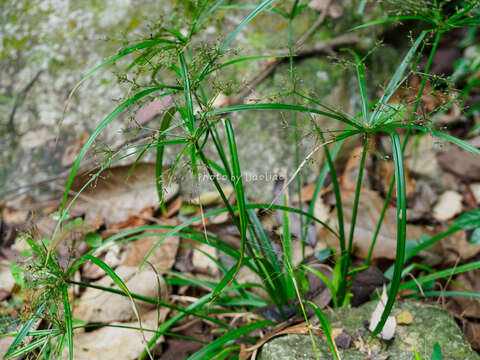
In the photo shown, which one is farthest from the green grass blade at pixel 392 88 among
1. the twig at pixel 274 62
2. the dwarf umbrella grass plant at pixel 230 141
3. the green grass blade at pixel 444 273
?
the twig at pixel 274 62

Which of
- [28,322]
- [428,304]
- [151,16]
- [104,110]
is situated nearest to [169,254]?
[28,322]

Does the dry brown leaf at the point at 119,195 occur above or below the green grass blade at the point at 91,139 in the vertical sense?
below

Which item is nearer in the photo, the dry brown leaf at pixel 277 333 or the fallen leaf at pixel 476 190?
the dry brown leaf at pixel 277 333

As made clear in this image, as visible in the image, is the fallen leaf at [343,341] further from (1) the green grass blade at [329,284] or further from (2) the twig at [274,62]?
(2) the twig at [274,62]

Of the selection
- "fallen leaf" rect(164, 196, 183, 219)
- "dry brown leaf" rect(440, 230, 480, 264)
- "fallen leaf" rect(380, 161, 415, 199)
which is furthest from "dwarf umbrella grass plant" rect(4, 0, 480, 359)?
"fallen leaf" rect(380, 161, 415, 199)

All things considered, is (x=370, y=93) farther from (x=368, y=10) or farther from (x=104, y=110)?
(x=104, y=110)

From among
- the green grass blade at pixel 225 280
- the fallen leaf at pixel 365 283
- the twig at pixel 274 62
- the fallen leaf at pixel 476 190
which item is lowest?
the fallen leaf at pixel 476 190

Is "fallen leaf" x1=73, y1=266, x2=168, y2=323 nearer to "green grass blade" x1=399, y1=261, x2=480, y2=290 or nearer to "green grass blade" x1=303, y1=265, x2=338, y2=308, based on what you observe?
"green grass blade" x1=303, y1=265, x2=338, y2=308

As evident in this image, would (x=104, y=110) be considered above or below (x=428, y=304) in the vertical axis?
above
